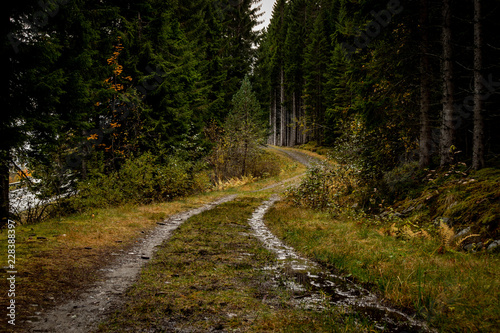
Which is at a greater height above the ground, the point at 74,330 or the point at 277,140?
the point at 277,140

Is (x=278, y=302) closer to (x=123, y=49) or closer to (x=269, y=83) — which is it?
(x=123, y=49)

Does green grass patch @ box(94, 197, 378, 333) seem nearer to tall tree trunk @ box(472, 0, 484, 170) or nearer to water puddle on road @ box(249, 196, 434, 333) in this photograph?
water puddle on road @ box(249, 196, 434, 333)

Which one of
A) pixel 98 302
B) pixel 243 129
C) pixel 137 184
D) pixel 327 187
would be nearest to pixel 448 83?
pixel 327 187

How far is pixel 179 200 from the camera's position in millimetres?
15312

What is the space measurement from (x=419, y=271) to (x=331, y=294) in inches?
63.7

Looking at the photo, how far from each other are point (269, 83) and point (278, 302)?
51.7 m

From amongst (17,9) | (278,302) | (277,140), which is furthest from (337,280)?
(277,140)

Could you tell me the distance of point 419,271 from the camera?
4.70 m

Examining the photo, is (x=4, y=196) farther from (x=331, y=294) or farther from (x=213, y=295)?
(x=331, y=294)

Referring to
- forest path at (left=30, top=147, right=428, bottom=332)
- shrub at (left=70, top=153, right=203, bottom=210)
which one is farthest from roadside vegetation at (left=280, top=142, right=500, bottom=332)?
shrub at (left=70, top=153, right=203, bottom=210)

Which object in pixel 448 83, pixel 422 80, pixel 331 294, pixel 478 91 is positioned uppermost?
pixel 422 80

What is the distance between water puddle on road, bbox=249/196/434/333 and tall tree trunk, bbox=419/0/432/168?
21.7ft

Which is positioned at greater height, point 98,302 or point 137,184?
point 137,184

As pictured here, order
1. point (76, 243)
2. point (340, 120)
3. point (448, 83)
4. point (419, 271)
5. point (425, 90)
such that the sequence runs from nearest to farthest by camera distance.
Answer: point (419, 271) < point (76, 243) < point (448, 83) < point (425, 90) < point (340, 120)
